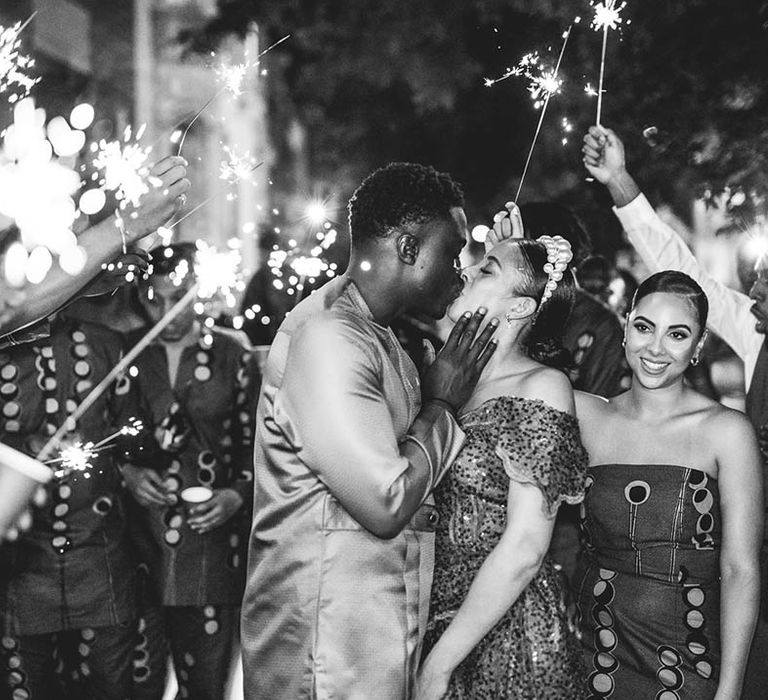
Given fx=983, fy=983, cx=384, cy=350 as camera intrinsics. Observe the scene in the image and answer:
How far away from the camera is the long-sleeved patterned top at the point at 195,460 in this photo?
427 centimetres

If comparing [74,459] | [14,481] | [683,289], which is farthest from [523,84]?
[14,481]

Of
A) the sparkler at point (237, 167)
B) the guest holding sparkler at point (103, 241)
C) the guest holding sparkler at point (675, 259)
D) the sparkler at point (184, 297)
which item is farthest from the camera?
the sparkler at point (184, 297)

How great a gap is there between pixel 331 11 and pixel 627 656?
190 inches

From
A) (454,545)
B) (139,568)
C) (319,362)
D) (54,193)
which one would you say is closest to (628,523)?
(454,545)

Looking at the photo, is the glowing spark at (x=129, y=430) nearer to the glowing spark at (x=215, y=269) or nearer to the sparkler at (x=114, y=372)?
the sparkler at (x=114, y=372)

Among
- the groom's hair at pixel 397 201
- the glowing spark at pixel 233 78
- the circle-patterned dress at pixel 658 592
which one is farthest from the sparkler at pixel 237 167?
the circle-patterned dress at pixel 658 592

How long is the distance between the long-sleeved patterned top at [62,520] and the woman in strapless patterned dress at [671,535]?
2.04 metres

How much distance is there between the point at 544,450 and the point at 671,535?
51 centimetres

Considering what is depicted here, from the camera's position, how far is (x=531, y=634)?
269 cm

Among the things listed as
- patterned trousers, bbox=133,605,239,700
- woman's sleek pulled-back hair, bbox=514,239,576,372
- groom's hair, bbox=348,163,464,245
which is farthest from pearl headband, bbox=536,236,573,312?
patterned trousers, bbox=133,605,239,700

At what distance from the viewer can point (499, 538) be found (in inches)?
106

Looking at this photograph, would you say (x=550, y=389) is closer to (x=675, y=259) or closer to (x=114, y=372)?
(x=675, y=259)

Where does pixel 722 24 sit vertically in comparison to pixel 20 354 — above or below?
above

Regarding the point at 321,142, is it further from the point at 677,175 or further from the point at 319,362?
the point at 319,362
